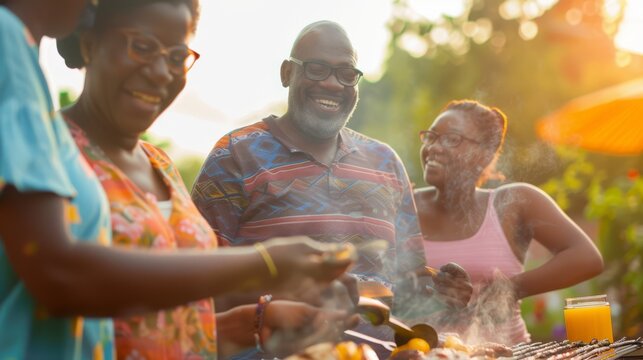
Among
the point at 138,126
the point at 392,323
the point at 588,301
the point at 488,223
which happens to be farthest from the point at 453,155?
the point at 138,126

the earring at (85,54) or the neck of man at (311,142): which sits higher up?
the earring at (85,54)

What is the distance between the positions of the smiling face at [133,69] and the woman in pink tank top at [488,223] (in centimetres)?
271

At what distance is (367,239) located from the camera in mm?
3232

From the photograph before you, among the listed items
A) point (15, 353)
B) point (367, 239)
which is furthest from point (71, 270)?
point (367, 239)

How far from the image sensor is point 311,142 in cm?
346

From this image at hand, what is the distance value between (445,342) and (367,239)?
1.96 feet

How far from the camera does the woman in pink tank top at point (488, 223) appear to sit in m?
4.28

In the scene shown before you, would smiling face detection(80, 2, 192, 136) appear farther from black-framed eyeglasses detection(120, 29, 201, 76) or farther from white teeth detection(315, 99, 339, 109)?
white teeth detection(315, 99, 339, 109)

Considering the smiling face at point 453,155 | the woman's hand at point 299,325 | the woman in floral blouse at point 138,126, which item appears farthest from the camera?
the smiling face at point 453,155

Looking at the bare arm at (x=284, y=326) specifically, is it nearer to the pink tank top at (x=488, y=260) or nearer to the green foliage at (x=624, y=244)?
the pink tank top at (x=488, y=260)

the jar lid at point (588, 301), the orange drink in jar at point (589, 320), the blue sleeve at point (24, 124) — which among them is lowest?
the orange drink in jar at point (589, 320)

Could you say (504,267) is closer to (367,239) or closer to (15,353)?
(367,239)

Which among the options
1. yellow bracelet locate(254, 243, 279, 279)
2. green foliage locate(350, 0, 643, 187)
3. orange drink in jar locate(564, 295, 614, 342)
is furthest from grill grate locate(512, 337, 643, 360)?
green foliage locate(350, 0, 643, 187)

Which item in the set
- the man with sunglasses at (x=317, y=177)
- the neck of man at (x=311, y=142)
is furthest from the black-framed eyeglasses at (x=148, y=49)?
the neck of man at (x=311, y=142)
